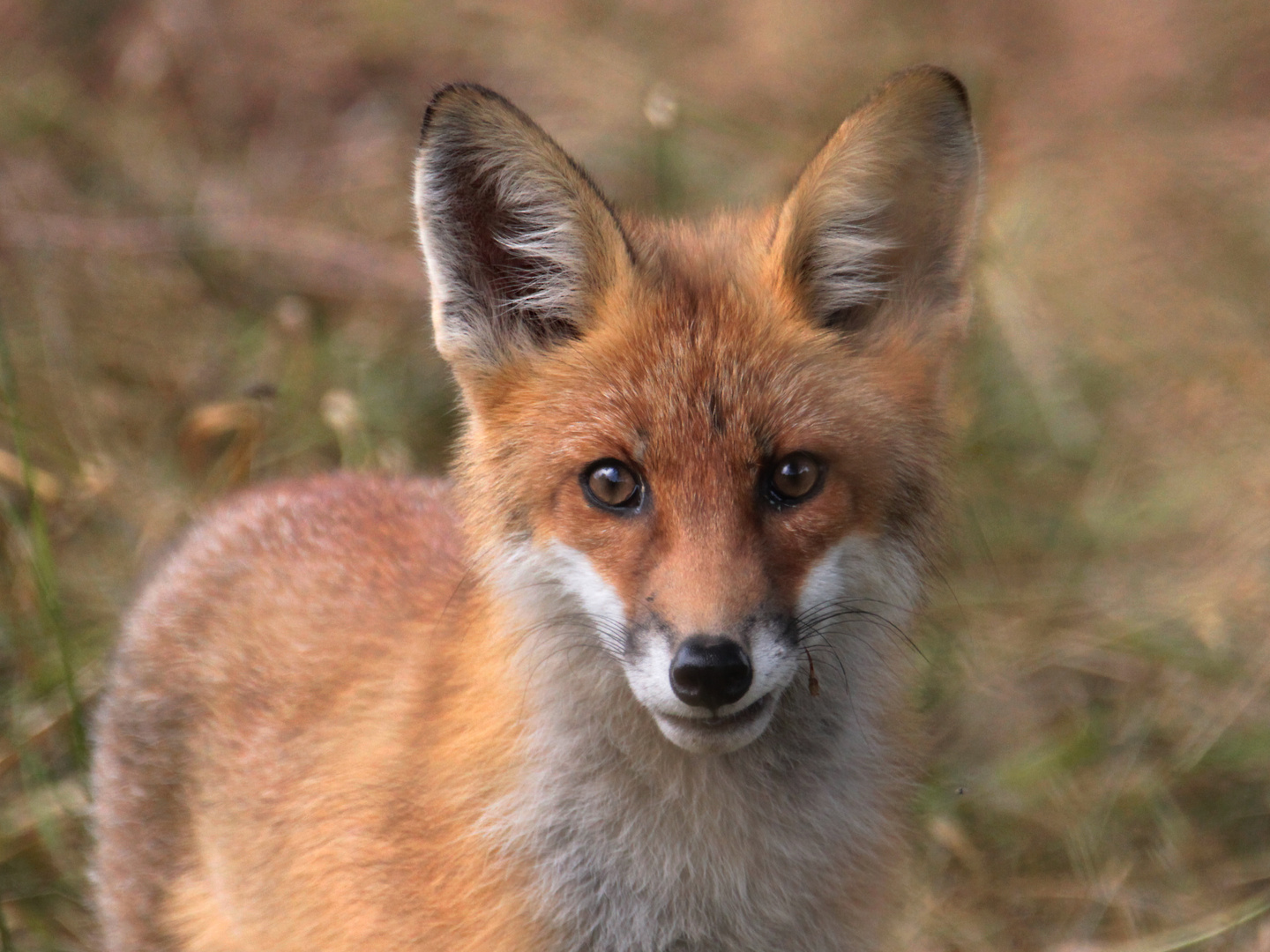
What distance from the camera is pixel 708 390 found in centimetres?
254

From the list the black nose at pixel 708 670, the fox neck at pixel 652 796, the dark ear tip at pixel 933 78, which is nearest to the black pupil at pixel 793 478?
the fox neck at pixel 652 796

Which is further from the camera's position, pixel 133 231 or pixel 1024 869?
pixel 133 231

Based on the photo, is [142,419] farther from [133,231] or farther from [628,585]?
[628,585]

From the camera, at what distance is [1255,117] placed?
664cm

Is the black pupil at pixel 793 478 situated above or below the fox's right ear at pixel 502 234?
below

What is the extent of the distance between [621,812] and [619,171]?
14.6 feet

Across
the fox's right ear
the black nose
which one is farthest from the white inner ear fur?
the black nose

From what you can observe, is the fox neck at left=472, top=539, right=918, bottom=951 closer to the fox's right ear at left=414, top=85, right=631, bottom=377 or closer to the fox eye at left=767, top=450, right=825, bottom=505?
the fox eye at left=767, top=450, right=825, bottom=505

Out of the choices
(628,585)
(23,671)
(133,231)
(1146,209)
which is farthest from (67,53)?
(628,585)

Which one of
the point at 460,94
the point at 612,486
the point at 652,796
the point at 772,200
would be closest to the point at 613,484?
the point at 612,486

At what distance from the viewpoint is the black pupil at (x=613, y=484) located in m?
2.53

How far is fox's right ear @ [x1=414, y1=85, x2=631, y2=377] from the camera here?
8.85 feet

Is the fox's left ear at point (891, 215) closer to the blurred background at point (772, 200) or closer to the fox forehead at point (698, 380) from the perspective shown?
the fox forehead at point (698, 380)

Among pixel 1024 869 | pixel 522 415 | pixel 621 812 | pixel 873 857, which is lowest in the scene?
pixel 1024 869
